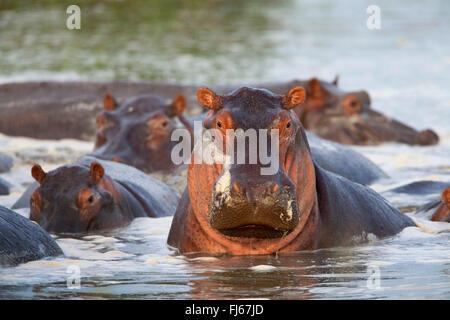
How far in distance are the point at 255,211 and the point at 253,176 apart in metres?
0.17

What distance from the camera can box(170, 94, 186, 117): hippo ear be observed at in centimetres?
1048

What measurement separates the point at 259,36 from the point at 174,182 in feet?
51.9

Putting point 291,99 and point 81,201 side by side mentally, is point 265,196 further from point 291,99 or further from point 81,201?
point 81,201

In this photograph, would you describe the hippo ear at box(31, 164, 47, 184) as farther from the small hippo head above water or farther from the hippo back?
the hippo back

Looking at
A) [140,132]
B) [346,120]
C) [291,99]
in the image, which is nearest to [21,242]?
[291,99]

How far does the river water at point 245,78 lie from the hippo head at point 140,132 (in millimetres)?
990

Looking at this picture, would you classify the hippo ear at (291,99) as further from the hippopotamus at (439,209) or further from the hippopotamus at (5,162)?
the hippopotamus at (5,162)

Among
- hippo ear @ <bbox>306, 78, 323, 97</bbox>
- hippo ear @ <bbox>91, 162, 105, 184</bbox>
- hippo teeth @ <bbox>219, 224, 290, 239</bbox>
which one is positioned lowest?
hippo teeth @ <bbox>219, 224, 290, 239</bbox>

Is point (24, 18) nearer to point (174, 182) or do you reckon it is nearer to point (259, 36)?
point (259, 36)

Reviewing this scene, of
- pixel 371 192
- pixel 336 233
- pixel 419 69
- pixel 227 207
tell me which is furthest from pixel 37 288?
pixel 419 69

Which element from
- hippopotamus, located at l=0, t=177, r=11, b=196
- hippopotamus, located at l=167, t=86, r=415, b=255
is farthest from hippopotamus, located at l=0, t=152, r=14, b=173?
hippopotamus, located at l=167, t=86, r=415, b=255

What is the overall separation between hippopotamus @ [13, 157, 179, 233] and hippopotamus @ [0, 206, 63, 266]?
42.0 inches

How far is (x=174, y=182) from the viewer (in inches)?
400

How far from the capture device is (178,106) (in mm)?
10570
